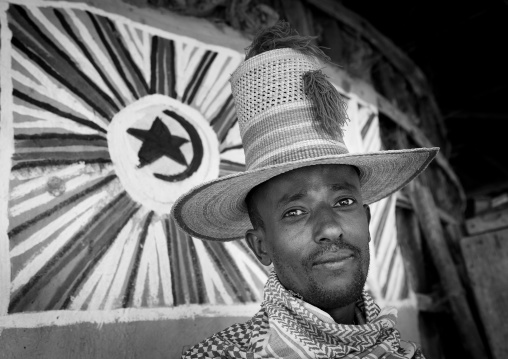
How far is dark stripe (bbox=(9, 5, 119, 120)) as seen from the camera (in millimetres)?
1896

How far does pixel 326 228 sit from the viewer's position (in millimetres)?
1452

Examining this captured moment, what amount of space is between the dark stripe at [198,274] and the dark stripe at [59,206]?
1.53 feet

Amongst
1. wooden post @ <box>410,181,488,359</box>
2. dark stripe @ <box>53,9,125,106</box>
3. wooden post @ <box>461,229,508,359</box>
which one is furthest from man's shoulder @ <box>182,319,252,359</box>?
wooden post @ <box>410,181,488,359</box>

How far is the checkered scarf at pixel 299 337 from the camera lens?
1.40m

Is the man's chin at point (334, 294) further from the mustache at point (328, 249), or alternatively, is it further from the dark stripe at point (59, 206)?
the dark stripe at point (59, 206)

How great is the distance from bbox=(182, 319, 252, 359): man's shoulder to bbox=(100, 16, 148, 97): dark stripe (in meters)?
1.14

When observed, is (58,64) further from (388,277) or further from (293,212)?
(388,277)

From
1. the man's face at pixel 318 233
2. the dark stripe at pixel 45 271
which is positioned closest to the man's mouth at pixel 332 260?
the man's face at pixel 318 233

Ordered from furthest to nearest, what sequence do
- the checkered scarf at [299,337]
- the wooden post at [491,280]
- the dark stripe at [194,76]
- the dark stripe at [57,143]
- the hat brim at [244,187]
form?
the wooden post at [491,280] < the dark stripe at [194,76] < the dark stripe at [57,143] < the hat brim at [244,187] < the checkered scarf at [299,337]

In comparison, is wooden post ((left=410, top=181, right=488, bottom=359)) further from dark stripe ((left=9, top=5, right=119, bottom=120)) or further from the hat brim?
dark stripe ((left=9, top=5, right=119, bottom=120))

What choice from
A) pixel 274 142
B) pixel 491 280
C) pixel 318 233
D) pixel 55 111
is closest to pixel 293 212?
pixel 318 233

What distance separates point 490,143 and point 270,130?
24.6ft

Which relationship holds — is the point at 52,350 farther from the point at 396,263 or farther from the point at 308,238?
the point at 396,263

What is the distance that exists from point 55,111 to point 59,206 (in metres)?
0.37
